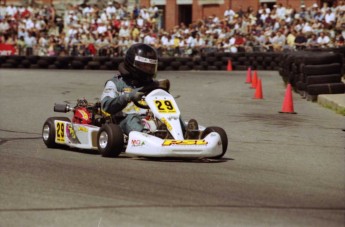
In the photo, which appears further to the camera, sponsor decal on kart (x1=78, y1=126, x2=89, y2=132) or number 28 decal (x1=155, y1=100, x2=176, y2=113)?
sponsor decal on kart (x1=78, y1=126, x2=89, y2=132)

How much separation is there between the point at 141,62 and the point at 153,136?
4.09 feet

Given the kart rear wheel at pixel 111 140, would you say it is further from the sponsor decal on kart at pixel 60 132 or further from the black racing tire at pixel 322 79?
the black racing tire at pixel 322 79

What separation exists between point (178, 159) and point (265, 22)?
24911 millimetres

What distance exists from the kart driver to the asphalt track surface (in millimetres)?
448

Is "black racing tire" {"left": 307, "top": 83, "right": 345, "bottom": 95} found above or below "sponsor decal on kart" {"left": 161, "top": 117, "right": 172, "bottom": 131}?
below

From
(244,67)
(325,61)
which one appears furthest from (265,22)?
(325,61)

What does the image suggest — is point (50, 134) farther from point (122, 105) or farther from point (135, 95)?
point (135, 95)

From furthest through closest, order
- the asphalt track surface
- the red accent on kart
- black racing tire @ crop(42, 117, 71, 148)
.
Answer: black racing tire @ crop(42, 117, 71, 148)
the red accent on kart
the asphalt track surface

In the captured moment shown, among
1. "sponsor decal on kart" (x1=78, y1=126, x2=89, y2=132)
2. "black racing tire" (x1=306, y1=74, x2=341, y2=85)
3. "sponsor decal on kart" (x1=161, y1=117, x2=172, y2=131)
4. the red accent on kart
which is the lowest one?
"black racing tire" (x1=306, y1=74, x2=341, y2=85)

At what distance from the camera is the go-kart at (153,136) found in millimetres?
9422

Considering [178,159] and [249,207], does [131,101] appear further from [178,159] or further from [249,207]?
[249,207]

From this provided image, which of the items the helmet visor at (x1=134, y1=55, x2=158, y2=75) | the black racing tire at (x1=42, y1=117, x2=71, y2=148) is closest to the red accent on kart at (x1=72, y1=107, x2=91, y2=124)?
the black racing tire at (x1=42, y1=117, x2=71, y2=148)

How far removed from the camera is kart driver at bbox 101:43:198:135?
33.3 ft

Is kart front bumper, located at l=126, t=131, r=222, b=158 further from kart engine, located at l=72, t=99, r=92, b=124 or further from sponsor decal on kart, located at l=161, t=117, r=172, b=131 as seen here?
kart engine, located at l=72, t=99, r=92, b=124
